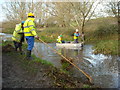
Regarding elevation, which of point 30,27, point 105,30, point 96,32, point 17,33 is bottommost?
point 17,33

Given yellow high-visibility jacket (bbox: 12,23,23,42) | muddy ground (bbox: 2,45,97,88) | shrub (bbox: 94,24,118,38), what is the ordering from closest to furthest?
muddy ground (bbox: 2,45,97,88), yellow high-visibility jacket (bbox: 12,23,23,42), shrub (bbox: 94,24,118,38)

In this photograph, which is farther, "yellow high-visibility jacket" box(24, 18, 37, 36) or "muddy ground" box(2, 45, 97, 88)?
"yellow high-visibility jacket" box(24, 18, 37, 36)

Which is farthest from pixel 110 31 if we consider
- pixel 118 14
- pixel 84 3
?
pixel 84 3

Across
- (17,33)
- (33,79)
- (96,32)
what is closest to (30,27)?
(17,33)

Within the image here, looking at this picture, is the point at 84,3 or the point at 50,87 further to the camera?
the point at 84,3

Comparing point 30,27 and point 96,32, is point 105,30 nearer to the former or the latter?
point 96,32

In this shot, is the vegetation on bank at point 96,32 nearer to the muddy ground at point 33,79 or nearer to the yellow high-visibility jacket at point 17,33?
the yellow high-visibility jacket at point 17,33

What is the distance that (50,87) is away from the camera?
3.78 m

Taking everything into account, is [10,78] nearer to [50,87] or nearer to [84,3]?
[50,87]

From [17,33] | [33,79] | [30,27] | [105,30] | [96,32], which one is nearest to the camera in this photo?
[33,79]

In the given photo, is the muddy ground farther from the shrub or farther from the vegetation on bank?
the shrub

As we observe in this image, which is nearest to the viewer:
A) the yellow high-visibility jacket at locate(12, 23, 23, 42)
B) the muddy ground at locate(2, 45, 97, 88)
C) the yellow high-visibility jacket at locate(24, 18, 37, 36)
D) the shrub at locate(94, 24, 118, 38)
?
the muddy ground at locate(2, 45, 97, 88)

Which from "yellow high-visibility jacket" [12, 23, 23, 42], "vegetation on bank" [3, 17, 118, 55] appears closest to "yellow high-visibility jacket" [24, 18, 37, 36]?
"yellow high-visibility jacket" [12, 23, 23, 42]

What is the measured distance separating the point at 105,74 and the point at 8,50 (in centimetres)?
547
